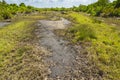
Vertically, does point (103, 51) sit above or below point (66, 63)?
above

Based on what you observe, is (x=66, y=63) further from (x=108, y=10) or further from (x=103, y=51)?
(x=108, y=10)

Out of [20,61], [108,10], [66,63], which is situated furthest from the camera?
[108,10]

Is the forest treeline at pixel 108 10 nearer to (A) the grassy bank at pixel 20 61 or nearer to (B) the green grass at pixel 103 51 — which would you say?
(B) the green grass at pixel 103 51

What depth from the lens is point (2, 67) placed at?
68.2ft

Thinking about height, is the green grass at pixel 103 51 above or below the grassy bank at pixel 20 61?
above

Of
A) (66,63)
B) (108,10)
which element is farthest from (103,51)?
(108,10)

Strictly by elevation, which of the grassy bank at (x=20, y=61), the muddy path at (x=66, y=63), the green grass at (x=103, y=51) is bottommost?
the grassy bank at (x=20, y=61)

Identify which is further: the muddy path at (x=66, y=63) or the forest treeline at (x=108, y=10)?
the forest treeline at (x=108, y=10)

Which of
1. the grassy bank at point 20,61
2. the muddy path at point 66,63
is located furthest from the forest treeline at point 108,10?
the grassy bank at point 20,61

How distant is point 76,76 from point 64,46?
9612 mm

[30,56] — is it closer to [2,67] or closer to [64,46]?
[2,67]

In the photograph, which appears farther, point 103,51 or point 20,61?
point 103,51

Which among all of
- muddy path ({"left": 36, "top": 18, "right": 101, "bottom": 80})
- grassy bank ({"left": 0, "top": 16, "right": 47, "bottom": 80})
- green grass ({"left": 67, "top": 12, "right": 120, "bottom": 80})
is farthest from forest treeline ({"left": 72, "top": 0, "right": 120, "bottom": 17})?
grassy bank ({"left": 0, "top": 16, "right": 47, "bottom": 80})

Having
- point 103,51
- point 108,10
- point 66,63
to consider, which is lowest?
point 108,10
